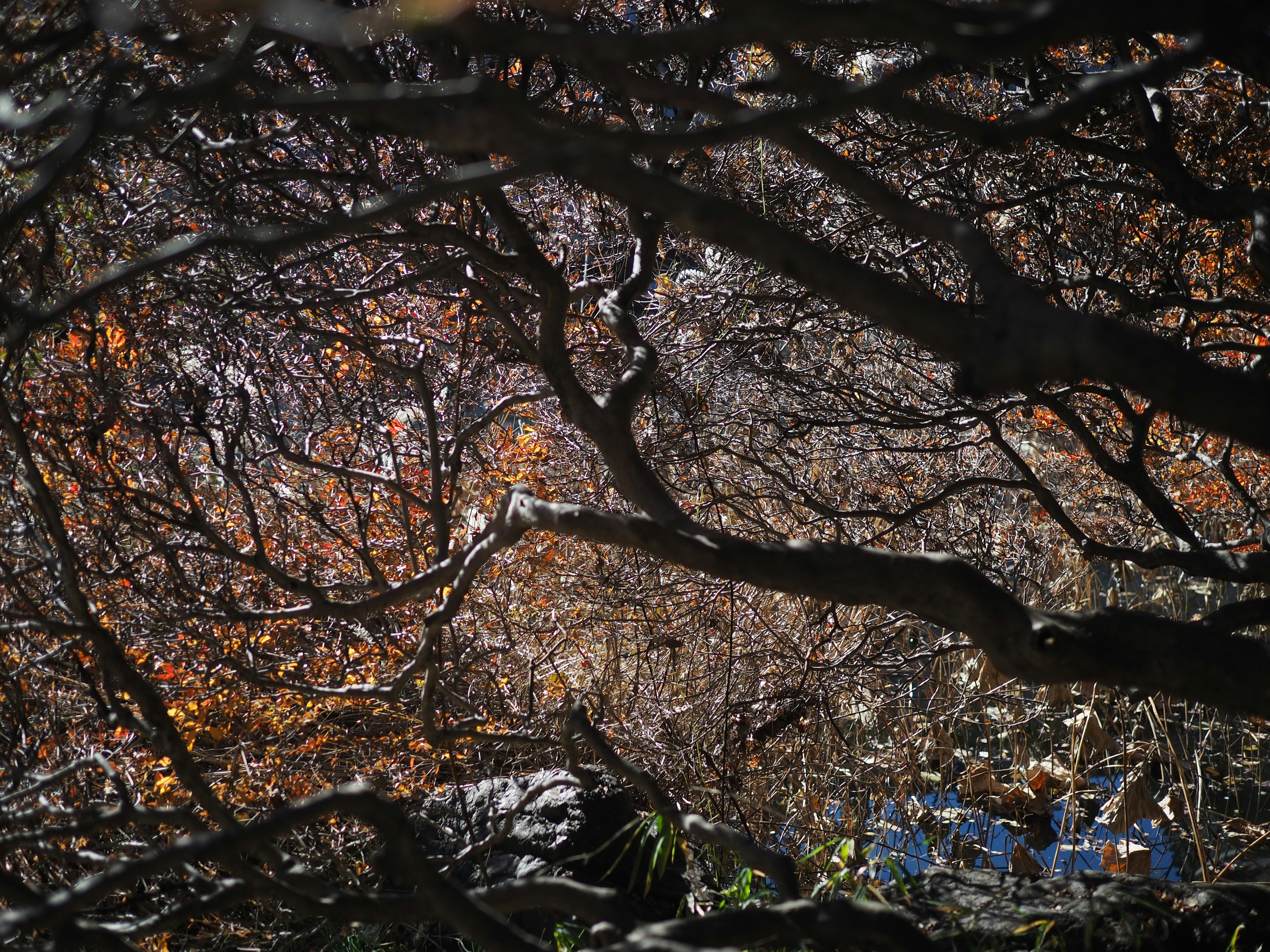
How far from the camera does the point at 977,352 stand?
4.91 feet

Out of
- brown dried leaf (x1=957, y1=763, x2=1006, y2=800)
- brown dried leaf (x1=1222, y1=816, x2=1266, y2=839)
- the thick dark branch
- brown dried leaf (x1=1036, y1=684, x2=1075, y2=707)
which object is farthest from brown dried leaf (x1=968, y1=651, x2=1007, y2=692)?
the thick dark branch

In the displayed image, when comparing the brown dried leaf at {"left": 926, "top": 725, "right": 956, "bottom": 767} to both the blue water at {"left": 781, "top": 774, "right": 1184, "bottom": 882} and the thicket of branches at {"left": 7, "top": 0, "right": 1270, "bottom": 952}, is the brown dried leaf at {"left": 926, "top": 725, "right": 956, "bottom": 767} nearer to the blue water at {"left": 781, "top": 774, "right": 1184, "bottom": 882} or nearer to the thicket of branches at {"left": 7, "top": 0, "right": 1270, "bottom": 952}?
the thicket of branches at {"left": 7, "top": 0, "right": 1270, "bottom": 952}

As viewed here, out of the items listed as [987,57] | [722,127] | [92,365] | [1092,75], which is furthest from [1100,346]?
[92,365]

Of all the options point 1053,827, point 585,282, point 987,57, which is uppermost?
point 585,282

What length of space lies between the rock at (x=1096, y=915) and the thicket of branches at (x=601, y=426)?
99cm

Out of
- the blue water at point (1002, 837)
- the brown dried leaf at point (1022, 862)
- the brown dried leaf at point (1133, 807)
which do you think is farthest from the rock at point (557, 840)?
the brown dried leaf at point (1133, 807)

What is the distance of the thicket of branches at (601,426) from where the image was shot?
173 centimetres

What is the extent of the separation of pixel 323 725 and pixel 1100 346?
11.8 feet

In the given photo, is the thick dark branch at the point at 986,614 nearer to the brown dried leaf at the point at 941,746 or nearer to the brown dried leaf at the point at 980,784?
the brown dried leaf at the point at 941,746

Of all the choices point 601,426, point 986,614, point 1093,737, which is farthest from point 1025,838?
point 601,426

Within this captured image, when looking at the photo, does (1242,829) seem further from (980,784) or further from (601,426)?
(601,426)

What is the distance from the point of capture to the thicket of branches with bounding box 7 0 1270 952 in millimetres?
1727

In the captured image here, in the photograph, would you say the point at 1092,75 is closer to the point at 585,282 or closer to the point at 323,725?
the point at 585,282

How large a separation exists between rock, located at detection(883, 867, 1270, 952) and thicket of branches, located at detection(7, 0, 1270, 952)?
0.99m
